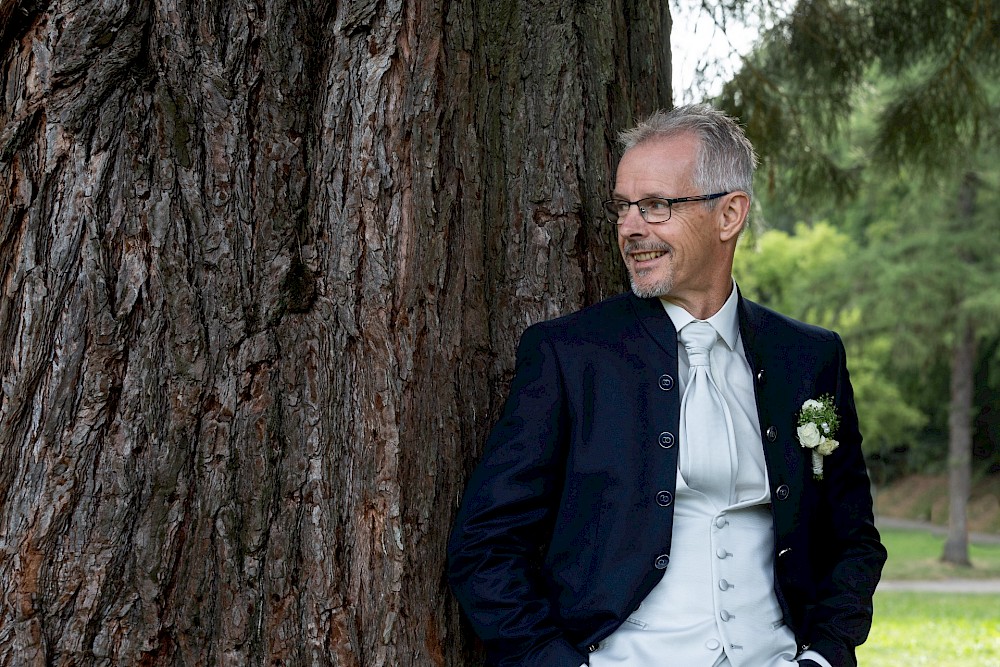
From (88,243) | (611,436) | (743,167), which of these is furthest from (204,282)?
(743,167)

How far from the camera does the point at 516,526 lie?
8.30ft

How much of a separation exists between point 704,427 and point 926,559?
22928 mm

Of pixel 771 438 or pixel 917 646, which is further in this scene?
pixel 917 646

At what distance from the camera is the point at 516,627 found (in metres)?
2.45

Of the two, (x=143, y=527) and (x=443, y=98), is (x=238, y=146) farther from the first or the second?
(x=143, y=527)

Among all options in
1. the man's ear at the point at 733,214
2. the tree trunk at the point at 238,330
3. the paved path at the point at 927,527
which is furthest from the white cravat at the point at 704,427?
the paved path at the point at 927,527

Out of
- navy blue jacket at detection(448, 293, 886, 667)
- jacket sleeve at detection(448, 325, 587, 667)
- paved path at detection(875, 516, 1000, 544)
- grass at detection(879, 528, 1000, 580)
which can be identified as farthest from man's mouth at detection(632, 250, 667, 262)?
paved path at detection(875, 516, 1000, 544)

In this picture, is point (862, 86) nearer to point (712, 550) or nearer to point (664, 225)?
point (664, 225)

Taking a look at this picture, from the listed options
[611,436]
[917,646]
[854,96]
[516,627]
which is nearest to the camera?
[516,627]

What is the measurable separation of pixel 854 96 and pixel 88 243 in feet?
17.2

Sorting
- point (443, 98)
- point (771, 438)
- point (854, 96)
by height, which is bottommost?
point (771, 438)

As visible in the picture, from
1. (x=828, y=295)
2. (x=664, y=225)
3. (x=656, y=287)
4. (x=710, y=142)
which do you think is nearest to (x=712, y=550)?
(x=656, y=287)

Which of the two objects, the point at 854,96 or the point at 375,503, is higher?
the point at 854,96

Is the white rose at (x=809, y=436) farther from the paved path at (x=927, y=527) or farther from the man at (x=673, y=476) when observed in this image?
the paved path at (x=927, y=527)
